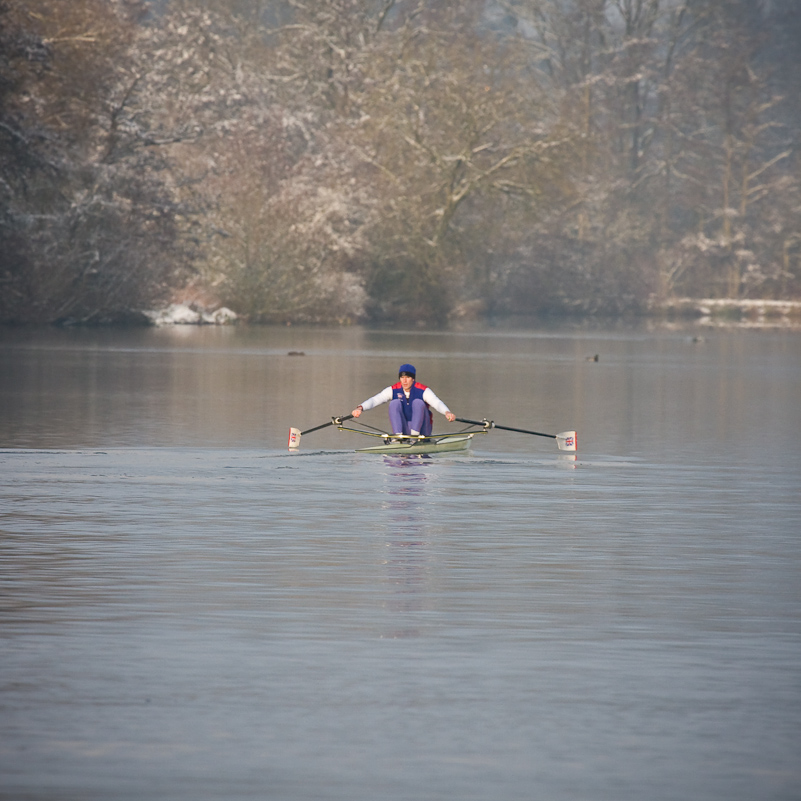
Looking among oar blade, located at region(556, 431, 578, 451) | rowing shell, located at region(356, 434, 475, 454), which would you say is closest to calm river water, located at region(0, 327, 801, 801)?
rowing shell, located at region(356, 434, 475, 454)

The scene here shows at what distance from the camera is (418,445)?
22.4m

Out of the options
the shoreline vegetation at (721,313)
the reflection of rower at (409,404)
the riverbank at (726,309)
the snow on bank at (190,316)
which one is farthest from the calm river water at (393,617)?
the riverbank at (726,309)

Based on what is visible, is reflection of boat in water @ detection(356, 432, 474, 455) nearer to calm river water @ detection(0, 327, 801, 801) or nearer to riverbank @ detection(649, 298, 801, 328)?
calm river water @ detection(0, 327, 801, 801)

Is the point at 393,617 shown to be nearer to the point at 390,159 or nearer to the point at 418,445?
the point at 418,445

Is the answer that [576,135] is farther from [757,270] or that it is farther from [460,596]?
[460,596]

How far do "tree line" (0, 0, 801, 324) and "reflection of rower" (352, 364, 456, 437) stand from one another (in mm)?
27581

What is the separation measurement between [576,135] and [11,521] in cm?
6270

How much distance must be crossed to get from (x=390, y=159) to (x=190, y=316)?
1200 cm

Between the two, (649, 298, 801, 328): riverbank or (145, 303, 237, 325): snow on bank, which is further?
(649, 298, 801, 328): riverbank

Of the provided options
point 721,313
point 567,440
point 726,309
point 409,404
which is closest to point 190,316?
point 721,313

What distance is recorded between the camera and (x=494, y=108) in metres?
76.9

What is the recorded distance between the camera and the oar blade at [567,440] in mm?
23344

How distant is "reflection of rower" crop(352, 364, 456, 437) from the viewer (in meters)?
22.2

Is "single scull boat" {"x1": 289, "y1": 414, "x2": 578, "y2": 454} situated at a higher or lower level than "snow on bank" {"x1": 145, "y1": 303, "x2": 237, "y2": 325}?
lower
